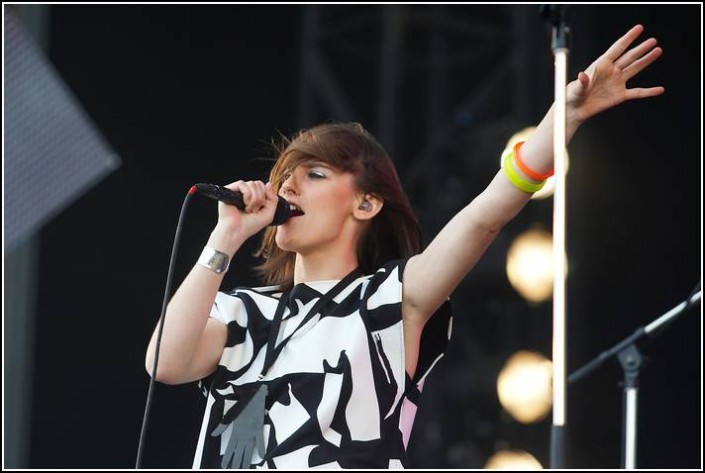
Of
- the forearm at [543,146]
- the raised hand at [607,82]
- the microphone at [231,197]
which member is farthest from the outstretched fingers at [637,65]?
the microphone at [231,197]

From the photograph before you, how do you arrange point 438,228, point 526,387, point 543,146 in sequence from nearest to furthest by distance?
1. point 543,146
2. point 526,387
3. point 438,228

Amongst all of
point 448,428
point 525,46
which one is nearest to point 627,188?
point 525,46

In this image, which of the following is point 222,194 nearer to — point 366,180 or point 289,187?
point 289,187

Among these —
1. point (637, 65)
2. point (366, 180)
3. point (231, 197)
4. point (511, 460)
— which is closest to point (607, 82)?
point (637, 65)

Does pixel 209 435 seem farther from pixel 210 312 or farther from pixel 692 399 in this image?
pixel 692 399

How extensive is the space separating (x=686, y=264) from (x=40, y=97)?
2602 millimetres

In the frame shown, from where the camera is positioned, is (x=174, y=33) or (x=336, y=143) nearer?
(x=336, y=143)

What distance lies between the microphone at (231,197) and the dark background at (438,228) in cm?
203

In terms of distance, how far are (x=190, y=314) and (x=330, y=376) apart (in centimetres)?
28

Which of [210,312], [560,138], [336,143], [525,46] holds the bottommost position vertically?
[210,312]

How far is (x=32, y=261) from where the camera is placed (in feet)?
13.7

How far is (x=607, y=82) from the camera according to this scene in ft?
6.15

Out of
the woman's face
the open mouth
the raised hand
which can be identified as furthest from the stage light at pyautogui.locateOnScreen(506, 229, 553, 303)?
the raised hand

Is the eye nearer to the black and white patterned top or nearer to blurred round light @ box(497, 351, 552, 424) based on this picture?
the black and white patterned top
